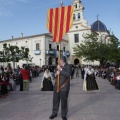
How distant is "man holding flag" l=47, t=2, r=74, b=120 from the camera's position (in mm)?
6484

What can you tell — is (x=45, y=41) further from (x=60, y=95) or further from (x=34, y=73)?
(x=60, y=95)

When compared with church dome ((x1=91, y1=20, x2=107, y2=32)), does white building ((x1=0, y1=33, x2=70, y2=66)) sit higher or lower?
lower

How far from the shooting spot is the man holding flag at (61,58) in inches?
255

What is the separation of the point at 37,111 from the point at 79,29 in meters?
51.8

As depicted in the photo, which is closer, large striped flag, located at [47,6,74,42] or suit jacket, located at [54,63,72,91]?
suit jacket, located at [54,63,72,91]

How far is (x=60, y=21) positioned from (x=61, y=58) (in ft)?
4.04

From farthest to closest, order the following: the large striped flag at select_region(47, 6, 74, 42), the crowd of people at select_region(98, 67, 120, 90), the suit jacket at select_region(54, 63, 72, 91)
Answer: the crowd of people at select_region(98, 67, 120, 90) < the large striped flag at select_region(47, 6, 74, 42) < the suit jacket at select_region(54, 63, 72, 91)

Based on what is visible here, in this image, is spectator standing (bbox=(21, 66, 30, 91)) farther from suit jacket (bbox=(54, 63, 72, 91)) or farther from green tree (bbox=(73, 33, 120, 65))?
green tree (bbox=(73, 33, 120, 65))

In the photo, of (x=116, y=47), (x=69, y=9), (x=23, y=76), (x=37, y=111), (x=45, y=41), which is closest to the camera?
(x=69, y=9)

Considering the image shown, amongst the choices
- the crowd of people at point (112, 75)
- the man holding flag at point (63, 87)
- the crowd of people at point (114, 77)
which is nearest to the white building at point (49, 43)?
the crowd of people at point (112, 75)

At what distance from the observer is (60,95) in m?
6.53

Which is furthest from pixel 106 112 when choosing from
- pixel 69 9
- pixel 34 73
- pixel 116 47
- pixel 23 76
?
pixel 116 47

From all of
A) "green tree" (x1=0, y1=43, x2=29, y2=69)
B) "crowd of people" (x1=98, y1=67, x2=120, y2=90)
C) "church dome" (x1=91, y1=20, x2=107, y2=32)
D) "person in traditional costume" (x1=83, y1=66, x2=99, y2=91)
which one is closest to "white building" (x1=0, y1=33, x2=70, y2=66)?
"green tree" (x1=0, y1=43, x2=29, y2=69)

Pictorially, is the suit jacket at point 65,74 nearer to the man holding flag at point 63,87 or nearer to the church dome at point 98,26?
the man holding flag at point 63,87
